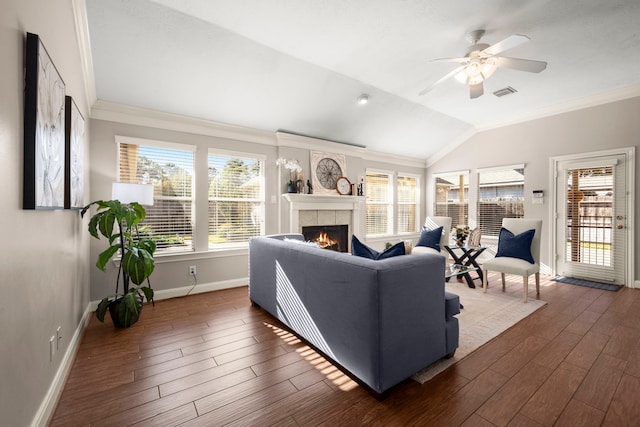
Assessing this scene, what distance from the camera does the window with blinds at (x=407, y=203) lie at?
6.55m

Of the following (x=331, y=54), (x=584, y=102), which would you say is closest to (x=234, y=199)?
(x=331, y=54)

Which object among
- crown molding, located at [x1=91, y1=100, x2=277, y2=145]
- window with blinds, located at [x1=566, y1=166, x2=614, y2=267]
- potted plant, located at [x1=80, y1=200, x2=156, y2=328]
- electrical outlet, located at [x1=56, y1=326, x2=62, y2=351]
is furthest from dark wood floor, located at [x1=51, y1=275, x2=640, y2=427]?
crown molding, located at [x1=91, y1=100, x2=277, y2=145]

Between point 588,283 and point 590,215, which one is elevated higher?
point 590,215

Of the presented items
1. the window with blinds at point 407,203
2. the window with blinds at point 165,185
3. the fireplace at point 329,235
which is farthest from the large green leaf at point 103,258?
the window with blinds at point 407,203

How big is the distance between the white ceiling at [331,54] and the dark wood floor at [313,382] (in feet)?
9.01

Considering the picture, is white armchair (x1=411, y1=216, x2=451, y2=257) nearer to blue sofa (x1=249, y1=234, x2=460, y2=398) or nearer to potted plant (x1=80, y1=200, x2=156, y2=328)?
blue sofa (x1=249, y1=234, x2=460, y2=398)

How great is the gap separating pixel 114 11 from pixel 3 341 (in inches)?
105

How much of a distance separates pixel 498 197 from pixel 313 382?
5.34m

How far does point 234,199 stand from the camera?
4285 mm

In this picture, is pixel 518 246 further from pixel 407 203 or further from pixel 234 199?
pixel 234 199

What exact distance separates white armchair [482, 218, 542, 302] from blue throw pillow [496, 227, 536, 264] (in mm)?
59

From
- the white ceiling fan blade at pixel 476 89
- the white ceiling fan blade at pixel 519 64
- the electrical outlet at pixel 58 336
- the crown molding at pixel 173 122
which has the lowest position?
the electrical outlet at pixel 58 336

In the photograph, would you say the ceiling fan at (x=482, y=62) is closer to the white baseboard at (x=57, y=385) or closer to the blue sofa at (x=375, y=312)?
the blue sofa at (x=375, y=312)

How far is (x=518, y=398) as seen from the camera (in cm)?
174
